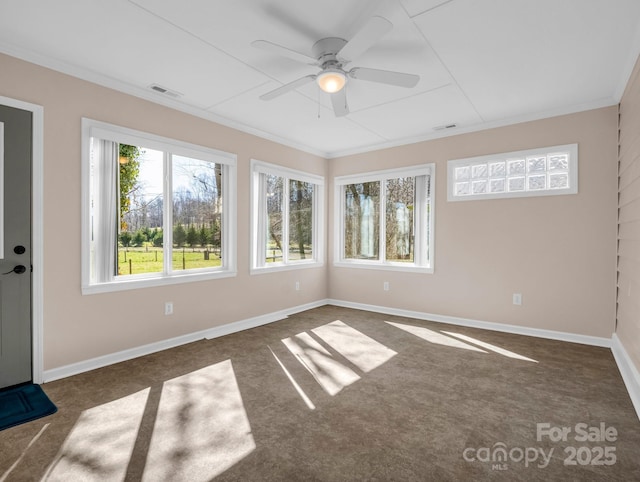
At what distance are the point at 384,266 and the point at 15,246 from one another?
426 cm

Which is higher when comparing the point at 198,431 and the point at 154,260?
the point at 154,260

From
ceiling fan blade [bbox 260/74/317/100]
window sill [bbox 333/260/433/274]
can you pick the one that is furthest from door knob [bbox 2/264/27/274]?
window sill [bbox 333/260/433/274]

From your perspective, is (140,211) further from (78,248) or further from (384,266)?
(384,266)

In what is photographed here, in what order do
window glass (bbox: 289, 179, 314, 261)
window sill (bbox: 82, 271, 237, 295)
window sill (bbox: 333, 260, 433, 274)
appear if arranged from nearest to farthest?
window sill (bbox: 82, 271, 237, 295), window sill (bbox: 333, 260, 433, 274), window glass (bbox: 289, 179, 314, 261)

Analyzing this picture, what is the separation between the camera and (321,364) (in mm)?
3188

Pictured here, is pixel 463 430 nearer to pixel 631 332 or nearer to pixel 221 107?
pixel 631 332

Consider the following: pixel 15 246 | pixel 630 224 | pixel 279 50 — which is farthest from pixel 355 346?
pixel 15 246

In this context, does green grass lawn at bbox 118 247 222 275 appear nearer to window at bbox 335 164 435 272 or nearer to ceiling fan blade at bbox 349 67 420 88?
window at bbox 335 164 435 272

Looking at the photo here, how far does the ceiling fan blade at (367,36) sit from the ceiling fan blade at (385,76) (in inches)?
8.7

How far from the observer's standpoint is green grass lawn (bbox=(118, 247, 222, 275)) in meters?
3.39

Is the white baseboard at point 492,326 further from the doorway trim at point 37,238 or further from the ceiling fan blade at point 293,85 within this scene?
the doorway trim at point 37,238

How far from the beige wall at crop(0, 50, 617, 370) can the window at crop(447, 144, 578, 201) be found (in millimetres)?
88

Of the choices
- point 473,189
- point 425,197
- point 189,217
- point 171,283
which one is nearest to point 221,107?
point 189,217

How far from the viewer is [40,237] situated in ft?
9.03
